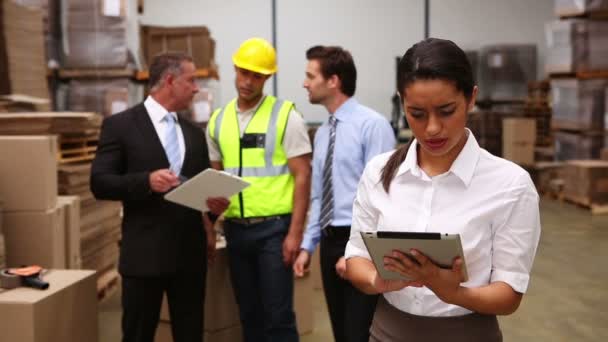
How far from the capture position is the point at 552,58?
10.7 m

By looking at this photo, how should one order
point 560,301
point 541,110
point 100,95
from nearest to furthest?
point 560,301
point 100,95
point 541,110

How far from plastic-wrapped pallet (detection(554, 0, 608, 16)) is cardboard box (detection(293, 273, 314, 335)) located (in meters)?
6.98

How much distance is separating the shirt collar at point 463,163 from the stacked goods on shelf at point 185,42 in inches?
272

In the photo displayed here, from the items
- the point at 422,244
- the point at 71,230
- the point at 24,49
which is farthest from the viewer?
the point at 24,49

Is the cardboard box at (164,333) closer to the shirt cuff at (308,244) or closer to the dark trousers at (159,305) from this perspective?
the dark trousers at (159,305)

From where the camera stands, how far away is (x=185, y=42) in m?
8.52

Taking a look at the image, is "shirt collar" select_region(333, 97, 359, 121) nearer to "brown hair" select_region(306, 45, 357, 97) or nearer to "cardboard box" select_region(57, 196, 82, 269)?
"brown hair" select_region(306, 45, 357, 97)

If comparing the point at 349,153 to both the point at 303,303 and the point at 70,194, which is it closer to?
the point at 303,303

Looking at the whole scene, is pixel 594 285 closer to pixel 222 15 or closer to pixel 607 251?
pixel 607 251

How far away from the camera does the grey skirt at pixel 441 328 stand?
1.69 meters

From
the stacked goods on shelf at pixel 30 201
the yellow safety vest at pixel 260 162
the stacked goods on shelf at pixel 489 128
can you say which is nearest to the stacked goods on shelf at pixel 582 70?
the stacked goods on shelf at pixel 489 128

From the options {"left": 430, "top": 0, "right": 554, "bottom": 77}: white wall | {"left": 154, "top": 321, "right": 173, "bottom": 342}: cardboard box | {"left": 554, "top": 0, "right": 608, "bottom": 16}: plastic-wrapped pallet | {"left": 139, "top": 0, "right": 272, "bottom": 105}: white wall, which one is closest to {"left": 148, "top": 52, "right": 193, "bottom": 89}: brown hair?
{"left": 154, "top": 321, "right": 173, "bottom": 342}: cardboard box

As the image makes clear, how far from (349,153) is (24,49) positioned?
3.81m

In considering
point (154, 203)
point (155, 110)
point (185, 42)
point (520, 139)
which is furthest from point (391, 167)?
point (520, 139)
